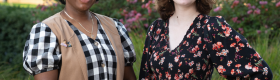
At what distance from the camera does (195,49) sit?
177cm

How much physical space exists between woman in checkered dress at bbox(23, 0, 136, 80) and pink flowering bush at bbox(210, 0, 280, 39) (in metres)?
3.58

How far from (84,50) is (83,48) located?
0.02 metres

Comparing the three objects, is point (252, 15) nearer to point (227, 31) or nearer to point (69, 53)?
point (227, 31)

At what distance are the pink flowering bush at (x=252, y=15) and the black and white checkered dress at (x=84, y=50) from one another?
3.61m

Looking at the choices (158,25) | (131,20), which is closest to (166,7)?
(158,25)

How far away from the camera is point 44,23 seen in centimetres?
164

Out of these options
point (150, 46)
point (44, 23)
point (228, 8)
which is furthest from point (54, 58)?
point (228, 8)

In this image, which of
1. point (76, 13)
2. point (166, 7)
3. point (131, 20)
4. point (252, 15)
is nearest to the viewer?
point (76, 13)

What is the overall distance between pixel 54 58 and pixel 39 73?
136mm

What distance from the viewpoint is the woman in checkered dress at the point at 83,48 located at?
1555 millimetres

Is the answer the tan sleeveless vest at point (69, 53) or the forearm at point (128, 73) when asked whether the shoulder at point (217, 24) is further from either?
the tan sleeveless vest at point (69, 53)

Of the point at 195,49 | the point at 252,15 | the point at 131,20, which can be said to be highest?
the point at 252,15

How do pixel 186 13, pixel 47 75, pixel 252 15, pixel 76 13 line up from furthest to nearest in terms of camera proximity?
pixel 252 15, pixel 186 13, pixel 76 13, pixel 47 75

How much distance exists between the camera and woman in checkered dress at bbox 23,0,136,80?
155 centimetres
